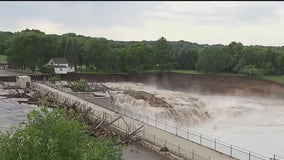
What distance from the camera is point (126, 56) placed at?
111m

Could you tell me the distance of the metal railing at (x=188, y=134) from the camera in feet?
105

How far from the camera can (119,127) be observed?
4294 cm

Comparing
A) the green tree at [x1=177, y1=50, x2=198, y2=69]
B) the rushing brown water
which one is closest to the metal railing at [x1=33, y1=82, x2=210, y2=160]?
the rushing brown water

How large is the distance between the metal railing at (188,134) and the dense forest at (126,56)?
2828cm

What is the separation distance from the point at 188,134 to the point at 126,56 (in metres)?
75.4

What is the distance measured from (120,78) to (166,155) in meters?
73.0

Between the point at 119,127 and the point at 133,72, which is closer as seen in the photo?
the point at 119,127

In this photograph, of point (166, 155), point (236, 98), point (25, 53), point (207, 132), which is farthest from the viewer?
point (25, 53)

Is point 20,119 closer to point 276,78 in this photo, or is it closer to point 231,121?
point 231,121

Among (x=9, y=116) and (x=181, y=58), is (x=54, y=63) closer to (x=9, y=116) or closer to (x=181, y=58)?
(x=181, y=58)

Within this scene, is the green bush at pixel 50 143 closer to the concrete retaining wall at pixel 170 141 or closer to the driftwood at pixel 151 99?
the concrete retaining wall at pixel 170 141

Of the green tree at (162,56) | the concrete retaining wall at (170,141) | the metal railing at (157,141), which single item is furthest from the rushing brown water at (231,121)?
the green tree at (162,56)

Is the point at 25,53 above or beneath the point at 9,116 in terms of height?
above

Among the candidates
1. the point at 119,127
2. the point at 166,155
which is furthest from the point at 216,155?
the point at 119,127
